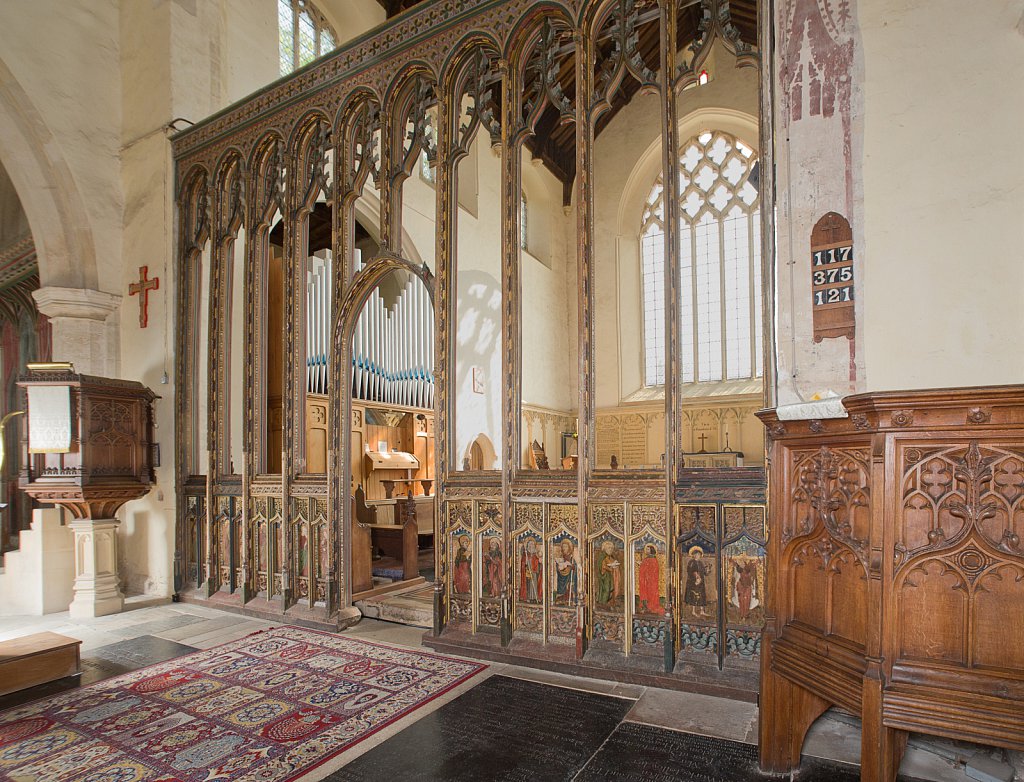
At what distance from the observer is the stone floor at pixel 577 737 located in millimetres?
2520

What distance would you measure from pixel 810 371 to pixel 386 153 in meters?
3.38

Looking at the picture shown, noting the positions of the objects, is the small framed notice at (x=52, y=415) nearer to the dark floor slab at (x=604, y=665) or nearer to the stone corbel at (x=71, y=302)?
the stone corbel at (x=71, y=302)

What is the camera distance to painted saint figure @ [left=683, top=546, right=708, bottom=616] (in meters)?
3.50

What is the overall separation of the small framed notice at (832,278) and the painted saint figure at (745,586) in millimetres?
1183

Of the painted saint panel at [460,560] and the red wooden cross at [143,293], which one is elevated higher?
the red wooden cross at [143,293]

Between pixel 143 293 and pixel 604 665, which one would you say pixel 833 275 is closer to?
pixel 604 665

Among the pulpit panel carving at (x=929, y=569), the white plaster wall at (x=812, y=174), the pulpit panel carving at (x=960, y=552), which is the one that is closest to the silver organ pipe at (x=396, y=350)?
the white plaster wall at (x=812, y=174)

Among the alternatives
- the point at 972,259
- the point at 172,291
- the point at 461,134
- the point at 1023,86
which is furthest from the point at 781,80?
the point at 172,291

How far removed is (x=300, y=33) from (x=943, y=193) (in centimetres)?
780

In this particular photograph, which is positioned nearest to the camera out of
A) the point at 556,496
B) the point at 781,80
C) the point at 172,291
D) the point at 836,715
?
the point at 836,715

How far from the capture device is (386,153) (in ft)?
16.2

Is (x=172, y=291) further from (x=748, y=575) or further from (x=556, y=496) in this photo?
(x=748, y=575)

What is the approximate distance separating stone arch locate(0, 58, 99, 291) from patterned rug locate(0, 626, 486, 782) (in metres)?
4.18

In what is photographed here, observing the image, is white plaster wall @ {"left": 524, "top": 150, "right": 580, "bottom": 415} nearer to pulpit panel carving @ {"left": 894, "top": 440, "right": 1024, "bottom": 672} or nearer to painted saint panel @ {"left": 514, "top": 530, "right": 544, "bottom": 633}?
painted saint panel @ {"left": 514, "top": 530, "right": 544, "bottom": 633}
